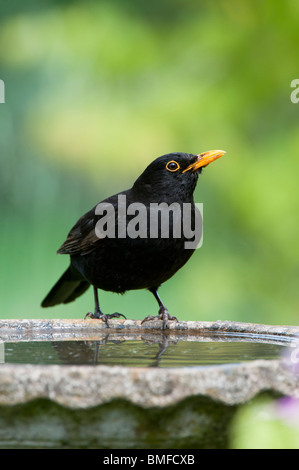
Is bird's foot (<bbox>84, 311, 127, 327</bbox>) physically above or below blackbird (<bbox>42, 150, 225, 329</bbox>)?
below

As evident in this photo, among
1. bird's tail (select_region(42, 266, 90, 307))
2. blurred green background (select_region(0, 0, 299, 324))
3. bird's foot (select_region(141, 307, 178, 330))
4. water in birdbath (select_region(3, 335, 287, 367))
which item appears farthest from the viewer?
blurred green background (select_region(0, 0, 299, 324))

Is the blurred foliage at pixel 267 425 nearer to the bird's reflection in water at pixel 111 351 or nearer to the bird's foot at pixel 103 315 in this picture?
the bird's reflection in water at pixel 111 351

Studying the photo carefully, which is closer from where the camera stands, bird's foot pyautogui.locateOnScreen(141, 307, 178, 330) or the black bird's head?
bird's foot pyautogui.locateOnScreen(141, 307, 178, 330)

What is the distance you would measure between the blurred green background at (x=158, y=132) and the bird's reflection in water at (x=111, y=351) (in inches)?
86.4

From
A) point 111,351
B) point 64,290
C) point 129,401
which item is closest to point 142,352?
point 111,351

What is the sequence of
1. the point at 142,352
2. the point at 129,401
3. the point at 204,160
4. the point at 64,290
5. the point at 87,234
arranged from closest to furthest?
the point at 129,401, the point at 142,352, the point at 204,160, the point at 87,234, the point at 64,290

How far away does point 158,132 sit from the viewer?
5867 millimetres

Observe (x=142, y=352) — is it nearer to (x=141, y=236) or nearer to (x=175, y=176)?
(x=141, y=236)

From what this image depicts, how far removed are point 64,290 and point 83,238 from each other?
0.75 m

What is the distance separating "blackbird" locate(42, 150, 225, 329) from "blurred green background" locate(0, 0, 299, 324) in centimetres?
139

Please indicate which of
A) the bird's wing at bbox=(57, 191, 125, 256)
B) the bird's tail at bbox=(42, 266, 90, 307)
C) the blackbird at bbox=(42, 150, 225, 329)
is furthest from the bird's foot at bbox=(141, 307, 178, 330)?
the bird's tail at bbox=(42, 266, 90, 307)

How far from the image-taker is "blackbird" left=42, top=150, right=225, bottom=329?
3.68m

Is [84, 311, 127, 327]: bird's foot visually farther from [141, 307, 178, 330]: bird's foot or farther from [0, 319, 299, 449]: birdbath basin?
[0, 319, 299, 449]: birdbath basin

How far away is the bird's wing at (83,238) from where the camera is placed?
399 centimetres
